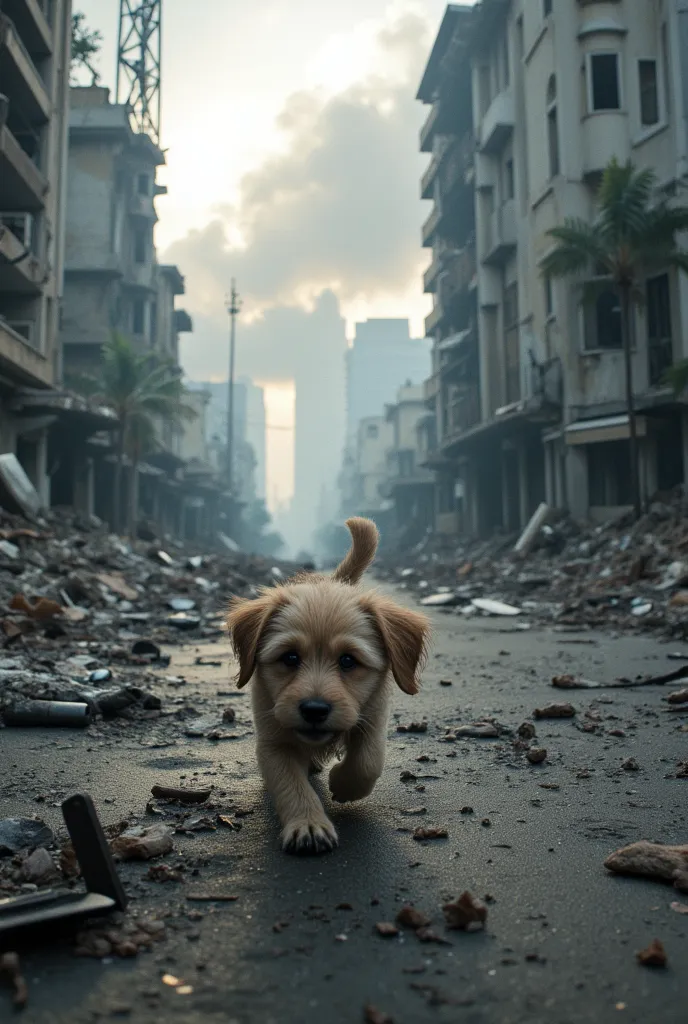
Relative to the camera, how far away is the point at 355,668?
9.87 ft

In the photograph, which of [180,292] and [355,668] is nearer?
[355,668]

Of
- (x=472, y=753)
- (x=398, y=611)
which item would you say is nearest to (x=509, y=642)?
(x=472, y=753)

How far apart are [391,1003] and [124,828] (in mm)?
1424

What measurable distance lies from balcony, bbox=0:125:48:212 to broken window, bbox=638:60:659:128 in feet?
52.9

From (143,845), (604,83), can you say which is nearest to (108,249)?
(604,83)

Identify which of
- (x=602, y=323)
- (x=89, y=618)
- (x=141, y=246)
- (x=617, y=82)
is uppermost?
(x=141, y=246)

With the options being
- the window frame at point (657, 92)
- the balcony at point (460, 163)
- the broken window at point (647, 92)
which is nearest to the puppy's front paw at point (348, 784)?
the window frame at point (657, 92)

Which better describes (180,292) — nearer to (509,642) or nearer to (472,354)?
(472,354)

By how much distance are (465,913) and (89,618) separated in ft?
28.9

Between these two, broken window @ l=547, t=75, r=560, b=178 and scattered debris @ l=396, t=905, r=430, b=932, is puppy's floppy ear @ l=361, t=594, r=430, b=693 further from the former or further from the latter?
broken window @ l=547, t=75, r=560, b=178

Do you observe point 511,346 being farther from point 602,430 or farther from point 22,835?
point 22,835

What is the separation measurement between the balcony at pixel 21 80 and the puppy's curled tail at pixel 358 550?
19.0 metres

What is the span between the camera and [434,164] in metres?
44.0

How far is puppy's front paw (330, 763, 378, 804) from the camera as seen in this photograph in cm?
316
